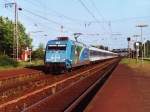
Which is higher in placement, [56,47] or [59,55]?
[56,47]

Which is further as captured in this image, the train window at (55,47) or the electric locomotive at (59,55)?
the train window at (55,47)

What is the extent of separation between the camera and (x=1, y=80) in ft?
98.7

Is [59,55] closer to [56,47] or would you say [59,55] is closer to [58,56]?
[58,56]

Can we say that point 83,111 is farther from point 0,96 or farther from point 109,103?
point 0,96

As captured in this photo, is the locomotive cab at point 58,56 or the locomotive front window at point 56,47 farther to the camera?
the locomotive front window at point 56,47

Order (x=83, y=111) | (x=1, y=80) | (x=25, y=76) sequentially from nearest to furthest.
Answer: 1. (x=83, y=111)
2. (x=1, y=80)
3. (x=25, y=76)

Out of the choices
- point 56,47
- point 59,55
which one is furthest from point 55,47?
point 59,55

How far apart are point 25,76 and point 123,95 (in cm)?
1633

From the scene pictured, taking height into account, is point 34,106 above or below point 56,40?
below

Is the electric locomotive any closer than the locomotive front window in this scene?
Yes

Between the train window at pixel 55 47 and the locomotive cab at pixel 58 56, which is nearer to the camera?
the locomotive cab at pixel 58 56

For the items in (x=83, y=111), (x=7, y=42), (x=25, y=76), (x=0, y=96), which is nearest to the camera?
(x=83, y=111)

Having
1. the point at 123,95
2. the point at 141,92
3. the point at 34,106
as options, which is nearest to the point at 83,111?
the point at 34,106

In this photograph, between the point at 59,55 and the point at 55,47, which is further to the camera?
the point at 55,47
